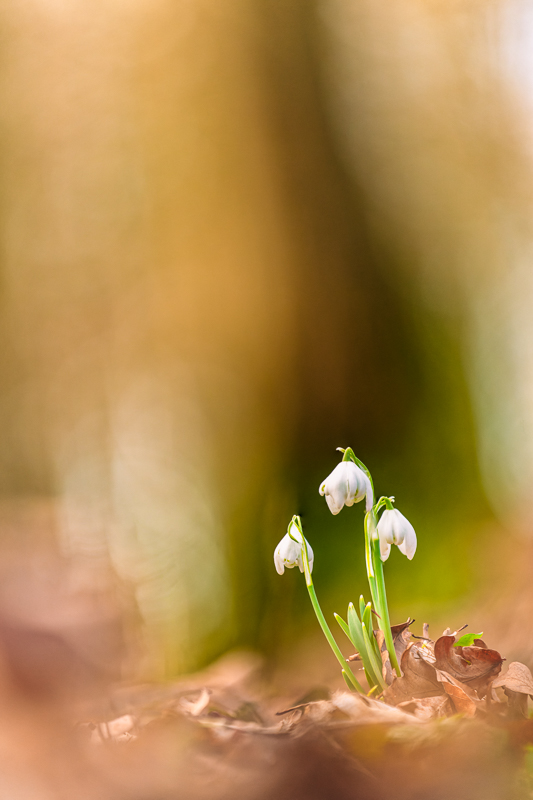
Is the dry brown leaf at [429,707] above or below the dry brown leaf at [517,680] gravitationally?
below

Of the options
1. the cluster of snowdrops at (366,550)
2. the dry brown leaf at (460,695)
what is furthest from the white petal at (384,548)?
the dry brown leaf at (460,695)

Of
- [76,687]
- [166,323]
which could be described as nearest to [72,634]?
[76,687]

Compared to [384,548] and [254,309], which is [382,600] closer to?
[384,548]

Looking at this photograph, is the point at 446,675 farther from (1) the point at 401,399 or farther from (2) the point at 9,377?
(2) the point at 9,377

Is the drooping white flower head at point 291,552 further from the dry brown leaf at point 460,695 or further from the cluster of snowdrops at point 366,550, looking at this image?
the dry brown leaf at point 460,695

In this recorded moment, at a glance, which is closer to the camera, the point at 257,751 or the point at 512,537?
the point at 257,751

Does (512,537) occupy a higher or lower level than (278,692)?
higher
